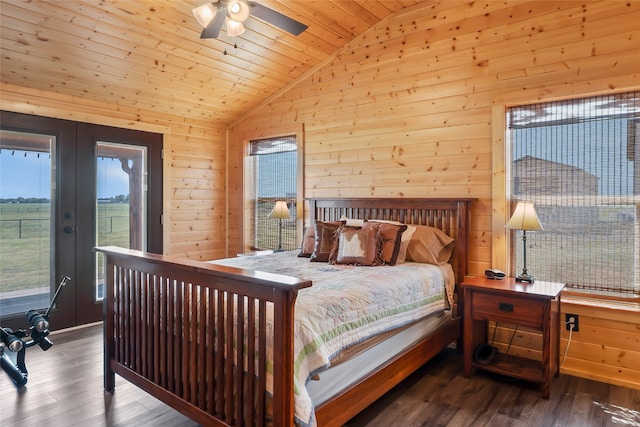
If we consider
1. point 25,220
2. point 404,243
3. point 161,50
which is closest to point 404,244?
point 404,243

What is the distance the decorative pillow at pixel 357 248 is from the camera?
3156 millimetres

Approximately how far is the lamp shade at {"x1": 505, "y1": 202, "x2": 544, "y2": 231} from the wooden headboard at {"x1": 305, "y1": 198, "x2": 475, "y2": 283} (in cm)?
49

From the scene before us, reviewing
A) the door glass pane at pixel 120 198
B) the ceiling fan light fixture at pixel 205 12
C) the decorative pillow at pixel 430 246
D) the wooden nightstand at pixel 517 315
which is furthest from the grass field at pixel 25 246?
the wooden nightstand at pixel 517 315

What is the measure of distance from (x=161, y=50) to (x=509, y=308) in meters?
3.56

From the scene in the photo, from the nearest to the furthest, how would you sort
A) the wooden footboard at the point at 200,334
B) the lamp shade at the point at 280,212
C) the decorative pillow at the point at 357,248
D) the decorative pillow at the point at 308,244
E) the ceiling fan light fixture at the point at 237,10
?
the wooden footboard at the point at 200,334
the ceiling fan light fixture at the point at 237,10
the decorative pillow at the point at 357,248
the decorative pillow at the point at 308,244
the lamp shade at the point at 280,212

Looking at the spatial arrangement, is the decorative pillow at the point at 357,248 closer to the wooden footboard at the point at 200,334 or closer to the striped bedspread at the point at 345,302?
the striped bedspread at the point at 345,302

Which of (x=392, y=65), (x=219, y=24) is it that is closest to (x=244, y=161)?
(x=392, y=65)

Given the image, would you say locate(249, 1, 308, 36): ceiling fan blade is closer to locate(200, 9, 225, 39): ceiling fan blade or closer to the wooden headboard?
locate(200, 9, 225, 39): ceiling fan blade

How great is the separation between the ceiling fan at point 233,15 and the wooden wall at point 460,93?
1.51m

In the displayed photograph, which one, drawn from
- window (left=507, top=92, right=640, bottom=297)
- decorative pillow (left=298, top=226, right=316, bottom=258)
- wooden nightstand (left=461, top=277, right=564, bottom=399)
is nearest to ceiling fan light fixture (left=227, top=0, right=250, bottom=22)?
decorative pillow (left=298, top=226, right=316, bottom=258)

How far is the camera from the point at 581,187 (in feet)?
9.78

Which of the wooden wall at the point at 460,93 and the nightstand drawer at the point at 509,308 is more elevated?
the wooden wall at the point at 460,93

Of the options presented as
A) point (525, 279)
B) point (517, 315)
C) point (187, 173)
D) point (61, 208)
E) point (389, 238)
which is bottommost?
point (517, 315)

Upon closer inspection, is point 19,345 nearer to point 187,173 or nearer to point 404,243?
point 187,173
